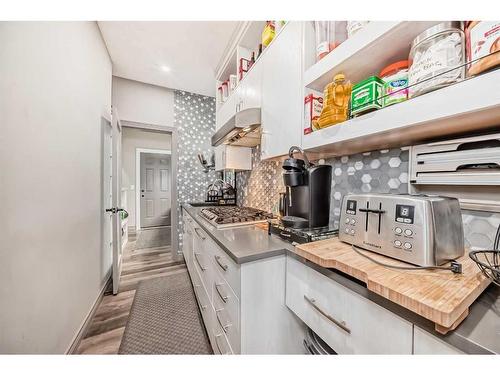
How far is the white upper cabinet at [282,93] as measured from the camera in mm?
1021

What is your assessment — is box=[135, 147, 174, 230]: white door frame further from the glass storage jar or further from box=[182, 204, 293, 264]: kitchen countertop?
the glass storage jar

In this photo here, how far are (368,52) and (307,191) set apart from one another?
2.05ft

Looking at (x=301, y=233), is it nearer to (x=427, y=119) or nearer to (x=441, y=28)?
(x=427, y=119)

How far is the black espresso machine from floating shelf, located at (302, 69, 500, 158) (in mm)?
132

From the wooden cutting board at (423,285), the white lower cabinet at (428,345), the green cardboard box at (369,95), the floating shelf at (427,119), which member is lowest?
the white lower cabinet at (428,345)

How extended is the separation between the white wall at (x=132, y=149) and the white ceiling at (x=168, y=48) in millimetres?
2305

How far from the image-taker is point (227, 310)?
2.91 ft

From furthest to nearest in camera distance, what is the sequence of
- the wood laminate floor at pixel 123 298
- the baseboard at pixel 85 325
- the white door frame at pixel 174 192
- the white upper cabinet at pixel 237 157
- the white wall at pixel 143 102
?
the white door frame at pixel 174 192 < the white wall at pixel 143 102 < the white upper cabinet at pixel 237 157 < the wood laminate floor at pixel 123 298 < the baseboard at pixel 85 325

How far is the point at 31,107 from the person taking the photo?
35.5 inches

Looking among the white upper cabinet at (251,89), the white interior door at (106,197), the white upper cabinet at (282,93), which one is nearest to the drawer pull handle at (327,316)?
the white upper cabinet at (282,93)

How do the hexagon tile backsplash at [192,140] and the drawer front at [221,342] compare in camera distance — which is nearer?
the drawer front at [221,342]

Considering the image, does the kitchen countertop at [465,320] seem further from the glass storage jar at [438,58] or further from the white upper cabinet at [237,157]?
the white upper cabinet at [237,157]
